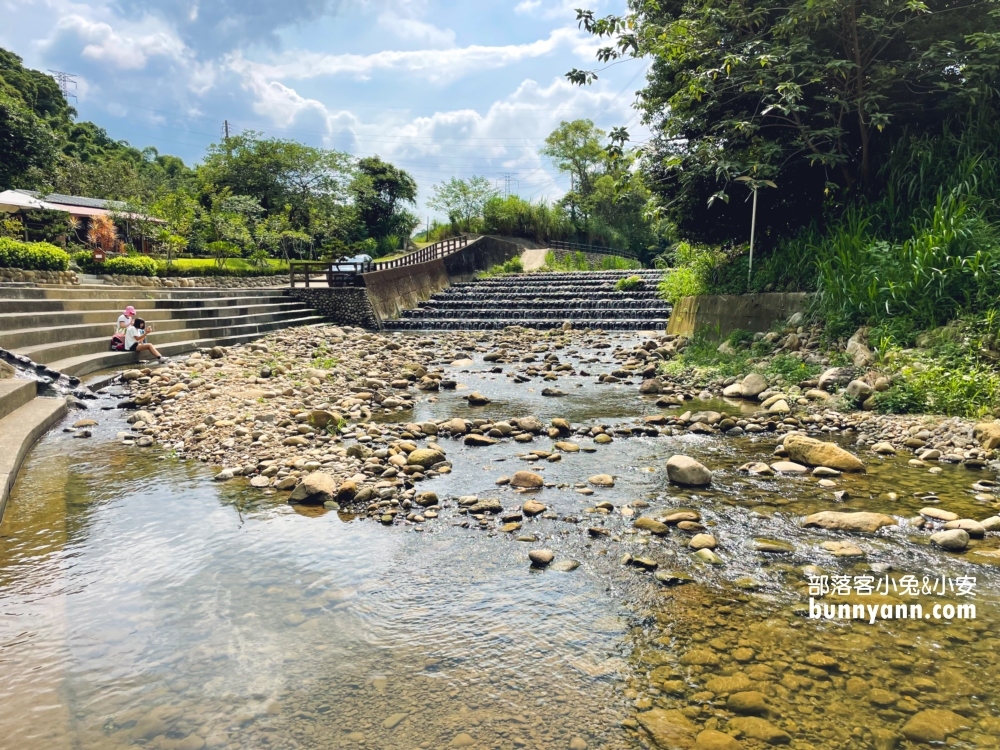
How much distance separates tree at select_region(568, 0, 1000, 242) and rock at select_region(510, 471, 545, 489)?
21.5 ft

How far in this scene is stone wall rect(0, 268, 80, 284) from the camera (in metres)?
12.9

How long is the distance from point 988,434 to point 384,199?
134ft

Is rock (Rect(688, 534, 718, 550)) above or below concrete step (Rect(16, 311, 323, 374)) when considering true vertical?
below

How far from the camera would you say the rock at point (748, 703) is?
2258 millimetres

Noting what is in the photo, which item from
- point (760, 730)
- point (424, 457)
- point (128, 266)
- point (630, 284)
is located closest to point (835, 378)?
point (424, 457)

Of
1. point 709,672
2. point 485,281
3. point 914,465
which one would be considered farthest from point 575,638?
point 485,281

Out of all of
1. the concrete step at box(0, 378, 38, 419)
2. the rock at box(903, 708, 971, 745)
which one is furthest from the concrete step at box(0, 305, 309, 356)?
the rock at box(903, 708, 971, 745)

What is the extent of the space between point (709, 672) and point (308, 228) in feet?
118

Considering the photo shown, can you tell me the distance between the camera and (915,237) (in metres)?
8.14

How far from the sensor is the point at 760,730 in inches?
85.4

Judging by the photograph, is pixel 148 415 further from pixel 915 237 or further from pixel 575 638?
A: pixel 915 237

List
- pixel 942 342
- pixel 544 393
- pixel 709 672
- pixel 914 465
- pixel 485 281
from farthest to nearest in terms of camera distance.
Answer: pixel 485 281 → pixel 544 393 → pixel 942 342 → pixel 914 465 → pixel 709 672

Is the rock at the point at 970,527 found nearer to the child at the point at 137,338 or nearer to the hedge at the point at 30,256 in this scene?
the child at the point at 137,338

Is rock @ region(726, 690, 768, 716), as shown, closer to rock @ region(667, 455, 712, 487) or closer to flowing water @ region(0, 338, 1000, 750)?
flowing water @ region(0, 338, 1000, 750)
